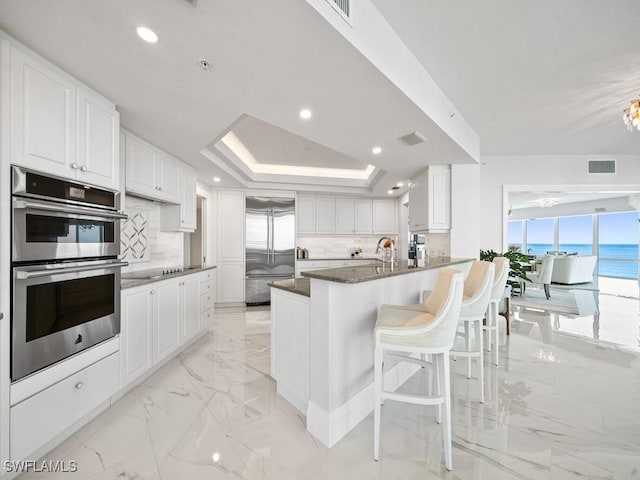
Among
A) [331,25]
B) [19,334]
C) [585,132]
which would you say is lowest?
[19,334]

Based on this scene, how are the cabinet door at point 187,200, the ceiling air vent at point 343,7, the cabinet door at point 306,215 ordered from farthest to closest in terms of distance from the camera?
the cabinet door at point 306,215 < the cabinet door at point 187,200 < the ceiling air vent at point 343,7

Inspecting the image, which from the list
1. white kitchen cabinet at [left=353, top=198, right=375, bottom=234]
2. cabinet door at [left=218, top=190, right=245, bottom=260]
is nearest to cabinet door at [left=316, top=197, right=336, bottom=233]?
white kitchen cabinet at [left=353, top=198, right=375, bottom=234]

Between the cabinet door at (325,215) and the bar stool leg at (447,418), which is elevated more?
the cabinet door at (325,215)

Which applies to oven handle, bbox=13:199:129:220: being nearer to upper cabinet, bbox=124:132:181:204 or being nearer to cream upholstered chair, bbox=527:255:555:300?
upper cabinet, bbox=124:132:181:204

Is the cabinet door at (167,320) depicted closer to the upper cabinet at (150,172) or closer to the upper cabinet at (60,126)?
the upper cabinet at (150,172)

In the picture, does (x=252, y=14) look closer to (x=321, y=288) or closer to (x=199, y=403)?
(x=321, y=288)

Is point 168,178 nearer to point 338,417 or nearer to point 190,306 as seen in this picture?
point 190,306

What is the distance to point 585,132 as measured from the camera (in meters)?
3.83

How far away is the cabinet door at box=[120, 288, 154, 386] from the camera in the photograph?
2.17 meters

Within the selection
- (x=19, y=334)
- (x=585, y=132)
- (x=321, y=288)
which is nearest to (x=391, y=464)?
(x=321, y=288)

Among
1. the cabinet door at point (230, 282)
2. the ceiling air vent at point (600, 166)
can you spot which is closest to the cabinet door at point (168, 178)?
the cabinet door at point (230, 282)

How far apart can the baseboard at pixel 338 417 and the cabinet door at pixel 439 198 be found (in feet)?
8.87

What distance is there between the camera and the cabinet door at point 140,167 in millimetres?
2665

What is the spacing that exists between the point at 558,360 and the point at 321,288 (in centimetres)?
289
